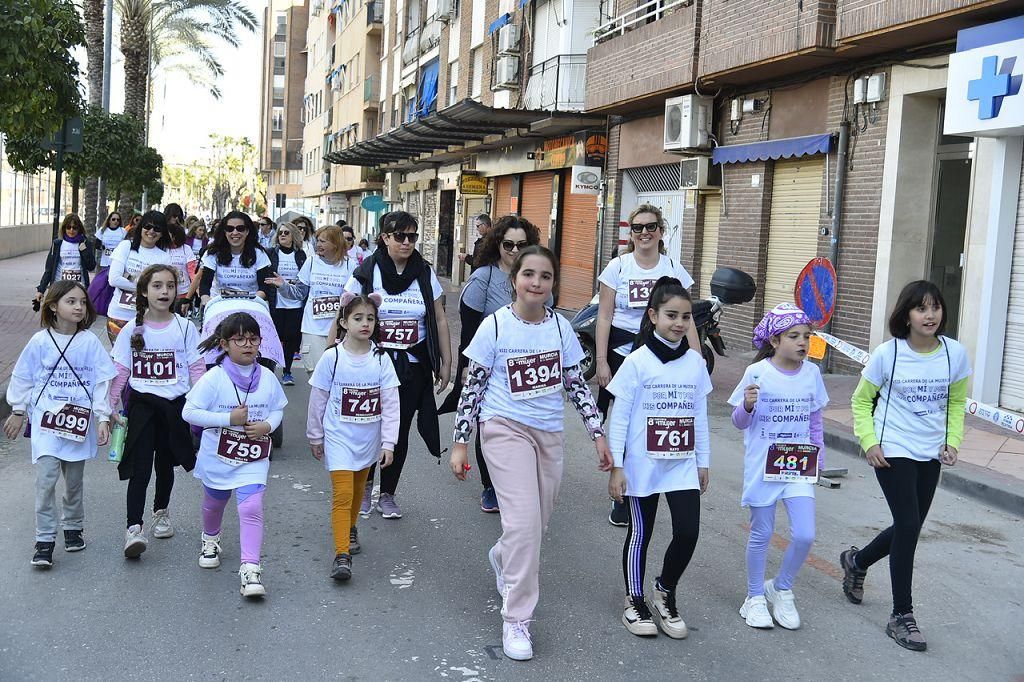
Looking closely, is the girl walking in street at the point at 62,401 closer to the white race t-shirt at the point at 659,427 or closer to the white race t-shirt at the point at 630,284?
the white race t-shirt at the point at 659,427

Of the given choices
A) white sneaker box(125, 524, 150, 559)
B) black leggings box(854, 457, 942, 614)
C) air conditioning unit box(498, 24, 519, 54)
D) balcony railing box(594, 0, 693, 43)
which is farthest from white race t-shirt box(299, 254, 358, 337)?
air conditioning unit box(498, 24, 519, 54)

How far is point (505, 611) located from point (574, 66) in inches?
820

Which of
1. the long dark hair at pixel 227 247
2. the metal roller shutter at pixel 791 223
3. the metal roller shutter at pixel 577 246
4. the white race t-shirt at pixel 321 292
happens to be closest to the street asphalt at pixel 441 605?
the long dark hair at pixel 227 247

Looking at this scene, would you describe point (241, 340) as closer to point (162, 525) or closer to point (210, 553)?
point (210, 553)

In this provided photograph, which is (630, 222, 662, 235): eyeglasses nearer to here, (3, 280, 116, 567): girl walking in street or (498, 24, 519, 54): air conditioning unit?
(3, 280, 116, 567): girl walking in street

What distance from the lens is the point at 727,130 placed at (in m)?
17.5

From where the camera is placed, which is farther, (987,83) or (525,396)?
(987,83)

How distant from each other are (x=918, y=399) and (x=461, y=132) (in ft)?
77.6

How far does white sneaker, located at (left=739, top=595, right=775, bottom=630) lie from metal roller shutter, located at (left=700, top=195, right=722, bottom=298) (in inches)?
537

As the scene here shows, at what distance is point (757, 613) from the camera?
4.86m

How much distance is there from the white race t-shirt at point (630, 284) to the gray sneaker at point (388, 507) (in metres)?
1.61

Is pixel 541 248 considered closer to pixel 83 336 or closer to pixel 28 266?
pixel 83 336

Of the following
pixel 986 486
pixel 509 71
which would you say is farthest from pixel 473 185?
pixel 986 486

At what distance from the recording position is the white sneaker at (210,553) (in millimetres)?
5445
